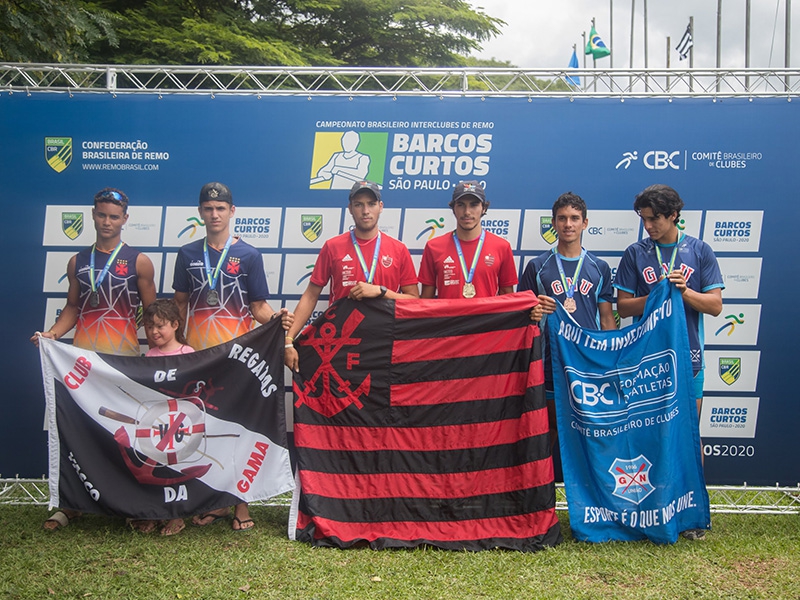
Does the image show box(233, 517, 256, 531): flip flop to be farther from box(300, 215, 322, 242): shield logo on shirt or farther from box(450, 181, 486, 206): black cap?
box(450, 181, 486, 206): black cap

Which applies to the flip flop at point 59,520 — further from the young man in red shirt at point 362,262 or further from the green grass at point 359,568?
the young man in red shirt at point 362,262

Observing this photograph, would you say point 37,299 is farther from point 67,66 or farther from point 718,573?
point 718,573

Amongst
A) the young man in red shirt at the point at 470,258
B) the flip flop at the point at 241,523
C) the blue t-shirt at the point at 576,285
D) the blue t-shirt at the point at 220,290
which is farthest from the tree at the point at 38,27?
the blue t-shirt at the point at 576,285

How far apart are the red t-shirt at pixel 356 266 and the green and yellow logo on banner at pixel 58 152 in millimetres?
2167

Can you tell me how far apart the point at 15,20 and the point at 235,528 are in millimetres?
4496

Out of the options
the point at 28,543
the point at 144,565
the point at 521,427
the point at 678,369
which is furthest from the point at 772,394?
the point at 28,543

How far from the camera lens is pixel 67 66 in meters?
4.83

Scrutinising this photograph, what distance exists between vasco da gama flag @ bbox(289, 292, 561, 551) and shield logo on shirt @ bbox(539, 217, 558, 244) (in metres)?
1.05

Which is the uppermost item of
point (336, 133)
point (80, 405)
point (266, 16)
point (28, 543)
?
point (266, 16)

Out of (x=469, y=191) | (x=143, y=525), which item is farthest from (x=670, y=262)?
(x=143, y=525)

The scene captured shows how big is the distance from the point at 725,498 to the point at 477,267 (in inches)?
95.8

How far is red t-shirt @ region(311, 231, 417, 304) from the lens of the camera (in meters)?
4.30

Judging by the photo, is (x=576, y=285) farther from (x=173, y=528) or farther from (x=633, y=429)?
(x=173, y=528)

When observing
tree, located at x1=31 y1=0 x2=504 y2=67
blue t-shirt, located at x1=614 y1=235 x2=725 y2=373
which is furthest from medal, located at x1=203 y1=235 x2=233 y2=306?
tree, located at x1=31 y1=0 x2=504 y2=67
